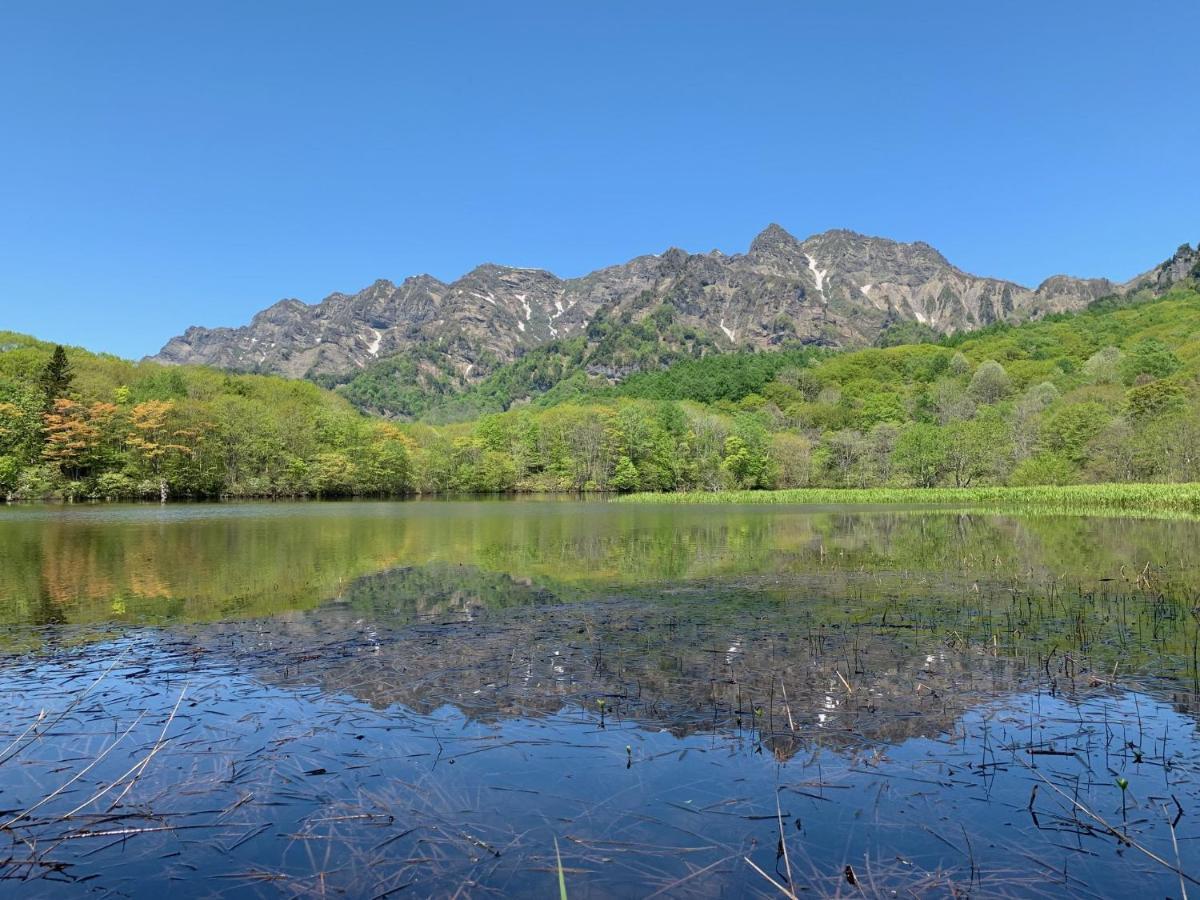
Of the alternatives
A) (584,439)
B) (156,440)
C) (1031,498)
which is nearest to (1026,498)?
(1031,498)

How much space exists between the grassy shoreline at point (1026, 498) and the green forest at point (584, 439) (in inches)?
576

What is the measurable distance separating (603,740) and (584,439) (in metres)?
117

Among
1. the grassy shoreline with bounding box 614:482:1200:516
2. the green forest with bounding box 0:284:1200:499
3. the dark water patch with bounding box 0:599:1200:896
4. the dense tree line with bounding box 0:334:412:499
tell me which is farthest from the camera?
the green forest with bounding box 0:284:1200:499

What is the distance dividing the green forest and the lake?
253ft

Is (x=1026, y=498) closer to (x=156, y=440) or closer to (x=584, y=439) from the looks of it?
(x=584, y=439)

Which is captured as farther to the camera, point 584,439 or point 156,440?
point 584,439

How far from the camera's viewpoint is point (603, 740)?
843cm

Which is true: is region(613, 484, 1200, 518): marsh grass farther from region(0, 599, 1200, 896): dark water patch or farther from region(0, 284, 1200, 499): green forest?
region(0, 599, 1200, 896): dark water patch

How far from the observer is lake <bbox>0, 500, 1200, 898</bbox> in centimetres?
576

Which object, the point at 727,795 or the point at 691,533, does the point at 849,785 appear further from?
the point at 691,533

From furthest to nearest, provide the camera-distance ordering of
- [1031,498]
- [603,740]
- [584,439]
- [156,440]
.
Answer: [584,439] → [156,440] → [1031,498] → [603,740]

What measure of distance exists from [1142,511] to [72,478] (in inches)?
4164

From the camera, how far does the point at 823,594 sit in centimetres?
1850

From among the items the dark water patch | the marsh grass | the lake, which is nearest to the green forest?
the marsh grass
